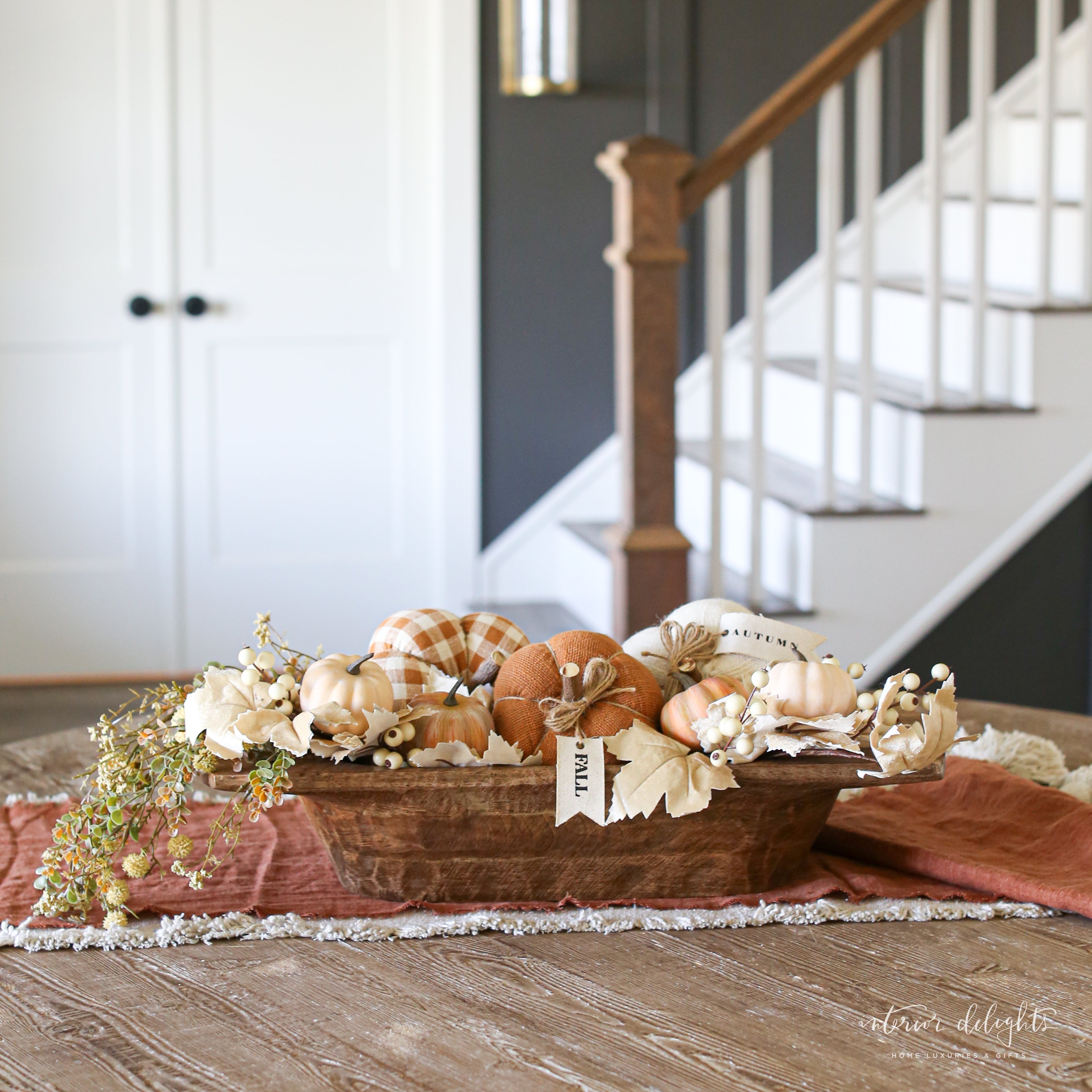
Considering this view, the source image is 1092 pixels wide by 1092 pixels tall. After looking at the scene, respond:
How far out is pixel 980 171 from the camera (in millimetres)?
2557

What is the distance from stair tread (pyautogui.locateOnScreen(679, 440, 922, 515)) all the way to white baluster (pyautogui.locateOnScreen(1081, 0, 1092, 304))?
57cm

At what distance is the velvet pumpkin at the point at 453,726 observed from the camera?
0.88 metres

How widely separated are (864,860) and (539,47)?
9.45 feet

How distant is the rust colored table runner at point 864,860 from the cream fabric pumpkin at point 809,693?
141 millimetres

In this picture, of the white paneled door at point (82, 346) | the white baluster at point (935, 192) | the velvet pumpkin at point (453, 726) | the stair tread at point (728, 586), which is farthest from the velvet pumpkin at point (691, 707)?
the white paneled door at point (82, 346)

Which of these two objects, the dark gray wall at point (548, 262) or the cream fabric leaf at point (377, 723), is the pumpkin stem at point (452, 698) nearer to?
the cream fabric leaf at point (377, 723)

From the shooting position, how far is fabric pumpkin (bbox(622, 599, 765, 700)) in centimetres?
96

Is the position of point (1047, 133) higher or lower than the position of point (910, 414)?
higher

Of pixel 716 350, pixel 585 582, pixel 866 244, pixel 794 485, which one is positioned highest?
pixel 866 244

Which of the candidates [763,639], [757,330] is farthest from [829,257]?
[763,639]

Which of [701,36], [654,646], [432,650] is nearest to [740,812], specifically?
[654,646]

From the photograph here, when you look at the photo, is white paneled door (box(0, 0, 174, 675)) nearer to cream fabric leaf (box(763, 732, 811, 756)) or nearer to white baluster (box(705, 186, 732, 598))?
white baluster (box(705, 186, 732, 598))

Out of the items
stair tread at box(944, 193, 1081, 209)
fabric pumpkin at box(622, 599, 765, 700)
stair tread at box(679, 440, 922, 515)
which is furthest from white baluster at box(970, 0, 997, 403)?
fabric pumpkin at box(622, 599, 765, 700)

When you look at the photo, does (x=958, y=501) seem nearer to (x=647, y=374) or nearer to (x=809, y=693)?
(x=647, y=374)
